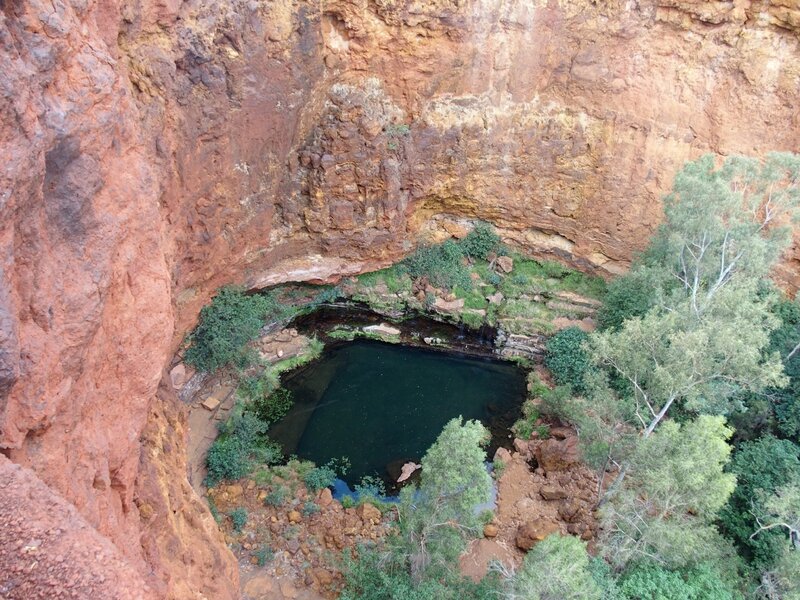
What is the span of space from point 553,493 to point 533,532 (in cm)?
148

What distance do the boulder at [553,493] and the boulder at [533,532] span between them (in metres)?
0.85

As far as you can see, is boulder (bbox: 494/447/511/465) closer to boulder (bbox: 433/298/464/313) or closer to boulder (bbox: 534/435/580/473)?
boulder (bbox: 534/435/580/473)

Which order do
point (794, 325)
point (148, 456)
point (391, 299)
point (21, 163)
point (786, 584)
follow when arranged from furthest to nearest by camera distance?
point (391, 299), point (794, 325), point (786, 584), point (148, 456), point (21, 163)

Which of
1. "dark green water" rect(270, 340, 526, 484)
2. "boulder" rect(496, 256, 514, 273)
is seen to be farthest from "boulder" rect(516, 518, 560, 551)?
"boulder" rect(496, 256, 514, 273)

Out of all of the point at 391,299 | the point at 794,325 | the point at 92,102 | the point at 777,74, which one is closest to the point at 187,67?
the point at 92,102

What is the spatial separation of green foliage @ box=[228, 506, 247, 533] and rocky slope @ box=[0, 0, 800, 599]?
13.9ft

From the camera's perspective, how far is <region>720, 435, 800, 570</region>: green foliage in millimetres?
11977

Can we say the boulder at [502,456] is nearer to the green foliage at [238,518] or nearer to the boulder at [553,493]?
the boulder at [553,493]

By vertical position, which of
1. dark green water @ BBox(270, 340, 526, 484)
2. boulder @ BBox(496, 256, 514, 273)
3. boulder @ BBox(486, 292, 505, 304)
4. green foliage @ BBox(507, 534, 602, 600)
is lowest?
dark green water @ BBox(270, 340, 526, 484)

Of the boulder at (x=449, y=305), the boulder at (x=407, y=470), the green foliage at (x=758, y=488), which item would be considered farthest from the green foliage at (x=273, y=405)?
the green foliage at (x=758, y=488)

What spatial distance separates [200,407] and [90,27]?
1117cm

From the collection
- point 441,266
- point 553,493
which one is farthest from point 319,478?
point 441,266

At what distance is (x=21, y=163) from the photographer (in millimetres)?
5094

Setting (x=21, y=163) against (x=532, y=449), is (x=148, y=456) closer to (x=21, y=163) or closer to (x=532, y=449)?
(x=21, y=163)
